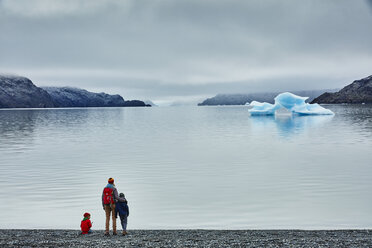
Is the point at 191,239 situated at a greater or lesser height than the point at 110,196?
lesser

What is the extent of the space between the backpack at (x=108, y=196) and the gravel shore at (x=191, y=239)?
113cm

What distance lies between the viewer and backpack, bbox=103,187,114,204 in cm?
1276

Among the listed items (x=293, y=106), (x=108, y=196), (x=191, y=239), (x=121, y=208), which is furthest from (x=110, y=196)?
(x=293, y=106)

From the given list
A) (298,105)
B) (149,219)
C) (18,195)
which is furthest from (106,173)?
(298,105)

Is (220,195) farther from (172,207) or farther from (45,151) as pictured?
(45,151)

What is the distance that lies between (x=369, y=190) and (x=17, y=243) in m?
17.4

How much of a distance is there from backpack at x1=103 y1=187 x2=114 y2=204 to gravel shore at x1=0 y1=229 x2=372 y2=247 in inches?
44.7

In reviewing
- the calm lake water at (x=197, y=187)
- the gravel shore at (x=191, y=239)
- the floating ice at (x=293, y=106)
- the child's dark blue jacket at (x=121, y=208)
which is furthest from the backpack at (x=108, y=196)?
the floating ice at (x=293, y=106)

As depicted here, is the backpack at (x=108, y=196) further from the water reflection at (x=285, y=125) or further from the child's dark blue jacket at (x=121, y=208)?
the water reflection at (x=285, y=125)

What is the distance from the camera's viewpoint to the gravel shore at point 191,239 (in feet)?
37.8

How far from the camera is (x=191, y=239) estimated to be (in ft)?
40.3

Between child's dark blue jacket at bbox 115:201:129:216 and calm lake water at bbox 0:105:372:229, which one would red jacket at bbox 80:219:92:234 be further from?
calm lake water at bbox 0:105:372:229

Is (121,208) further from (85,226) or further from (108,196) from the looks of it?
(85,226)

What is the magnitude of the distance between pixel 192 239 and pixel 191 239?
0.10 ft
